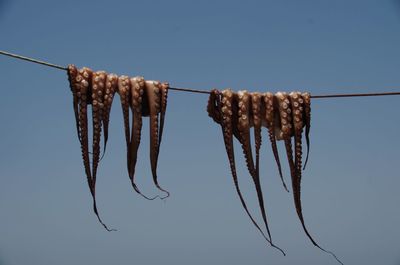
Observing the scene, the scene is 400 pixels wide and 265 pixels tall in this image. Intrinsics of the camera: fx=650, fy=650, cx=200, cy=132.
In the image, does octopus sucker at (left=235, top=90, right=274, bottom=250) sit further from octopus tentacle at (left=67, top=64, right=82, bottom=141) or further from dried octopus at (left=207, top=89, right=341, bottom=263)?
octopus tentacle at (left=67, top=64, right=82, bottom=141)

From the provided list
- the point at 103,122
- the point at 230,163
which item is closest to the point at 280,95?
the point at 230,163

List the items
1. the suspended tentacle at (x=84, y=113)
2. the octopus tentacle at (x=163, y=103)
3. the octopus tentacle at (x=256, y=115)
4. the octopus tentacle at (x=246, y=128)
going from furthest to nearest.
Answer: the octopus tentacle at (x=256, y=115) → the octopus tentacle at (x=246, y=128) → the octopus tentacle at (x=163, y=103) → the suspended tentacle at (x=84, y=113)

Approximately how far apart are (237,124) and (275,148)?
0.42 meters

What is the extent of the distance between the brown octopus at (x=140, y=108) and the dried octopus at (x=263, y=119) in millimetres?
497

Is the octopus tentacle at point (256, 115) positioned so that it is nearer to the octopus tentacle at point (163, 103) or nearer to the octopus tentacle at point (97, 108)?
the octopus tentacle at point (163, 103)

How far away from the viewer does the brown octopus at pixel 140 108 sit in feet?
18.7

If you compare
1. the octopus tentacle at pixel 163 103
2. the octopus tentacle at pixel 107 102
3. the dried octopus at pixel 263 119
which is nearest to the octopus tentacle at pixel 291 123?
the dried octopus at pixel 263 119

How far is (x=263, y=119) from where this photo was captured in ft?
20.2

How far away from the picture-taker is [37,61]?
520 cm

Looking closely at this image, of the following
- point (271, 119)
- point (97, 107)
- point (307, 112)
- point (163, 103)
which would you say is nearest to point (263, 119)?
point (271, 119)

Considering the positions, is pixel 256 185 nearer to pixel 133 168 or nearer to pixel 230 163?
pixel 230 163

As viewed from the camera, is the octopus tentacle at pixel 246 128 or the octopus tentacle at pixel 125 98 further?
the octopus tentacle at pixel 246 128

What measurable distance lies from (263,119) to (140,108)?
1.19 metres

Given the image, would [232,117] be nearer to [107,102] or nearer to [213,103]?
[213,103]
